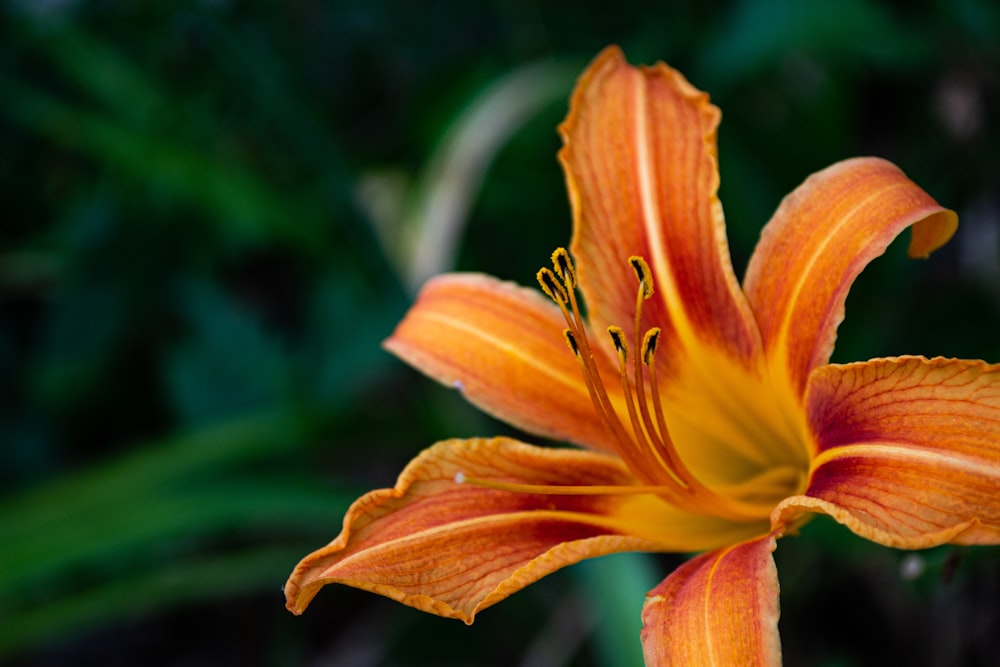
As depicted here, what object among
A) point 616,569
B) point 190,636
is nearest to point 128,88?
point 190,636

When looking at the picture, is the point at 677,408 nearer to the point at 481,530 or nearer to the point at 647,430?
the point at 647,430

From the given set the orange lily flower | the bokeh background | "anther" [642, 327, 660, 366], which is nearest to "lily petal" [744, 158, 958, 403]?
the orange lily flower

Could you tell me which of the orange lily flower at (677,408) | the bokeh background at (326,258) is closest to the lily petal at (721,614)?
the orange lily flower at (677,408)

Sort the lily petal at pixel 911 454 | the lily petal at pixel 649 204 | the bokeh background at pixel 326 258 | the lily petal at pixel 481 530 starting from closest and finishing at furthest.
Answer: the lily petal at pixel 911 454 → the lily petal at pixel 481 530 → the lily petal at pixel 649 204 → the bokeh background at pixel 326 258

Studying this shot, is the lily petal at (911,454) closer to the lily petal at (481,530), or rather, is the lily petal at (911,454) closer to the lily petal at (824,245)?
the lily petal at (824,245)

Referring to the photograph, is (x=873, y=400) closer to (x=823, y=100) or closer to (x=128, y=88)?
(x=823, y=100)

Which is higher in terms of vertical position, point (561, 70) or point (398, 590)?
point (561, 70)

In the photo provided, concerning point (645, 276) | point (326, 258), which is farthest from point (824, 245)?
point (326, 258)
